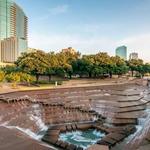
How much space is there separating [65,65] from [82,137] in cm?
4330

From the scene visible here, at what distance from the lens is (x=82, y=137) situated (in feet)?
54.5

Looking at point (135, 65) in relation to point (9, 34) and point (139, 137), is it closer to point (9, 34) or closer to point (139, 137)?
point (9, 34)

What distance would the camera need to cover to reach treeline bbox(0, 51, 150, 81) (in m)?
51.4

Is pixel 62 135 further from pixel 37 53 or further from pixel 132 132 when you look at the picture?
pixel 37 53

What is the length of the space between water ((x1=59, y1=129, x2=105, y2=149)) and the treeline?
113 feet

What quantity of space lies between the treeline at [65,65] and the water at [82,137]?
34.3 m

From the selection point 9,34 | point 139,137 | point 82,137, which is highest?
point 9,34

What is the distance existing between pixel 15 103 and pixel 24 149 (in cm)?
1596

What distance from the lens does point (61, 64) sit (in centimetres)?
5931

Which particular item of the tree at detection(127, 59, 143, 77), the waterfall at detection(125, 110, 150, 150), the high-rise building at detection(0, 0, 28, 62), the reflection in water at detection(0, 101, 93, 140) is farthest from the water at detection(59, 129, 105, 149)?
the high-rise building at detection(0, 0, 28, 62)

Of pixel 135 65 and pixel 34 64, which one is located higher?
pixel 135 65

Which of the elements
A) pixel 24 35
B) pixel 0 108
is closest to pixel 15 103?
pixel 0 108

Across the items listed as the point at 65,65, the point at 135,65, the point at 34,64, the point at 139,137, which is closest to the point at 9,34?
the point at 135,65

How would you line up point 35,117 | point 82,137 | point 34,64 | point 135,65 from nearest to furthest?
1. point 82,137
2. point 35,117
3. point 34,64
4. point 135,65
